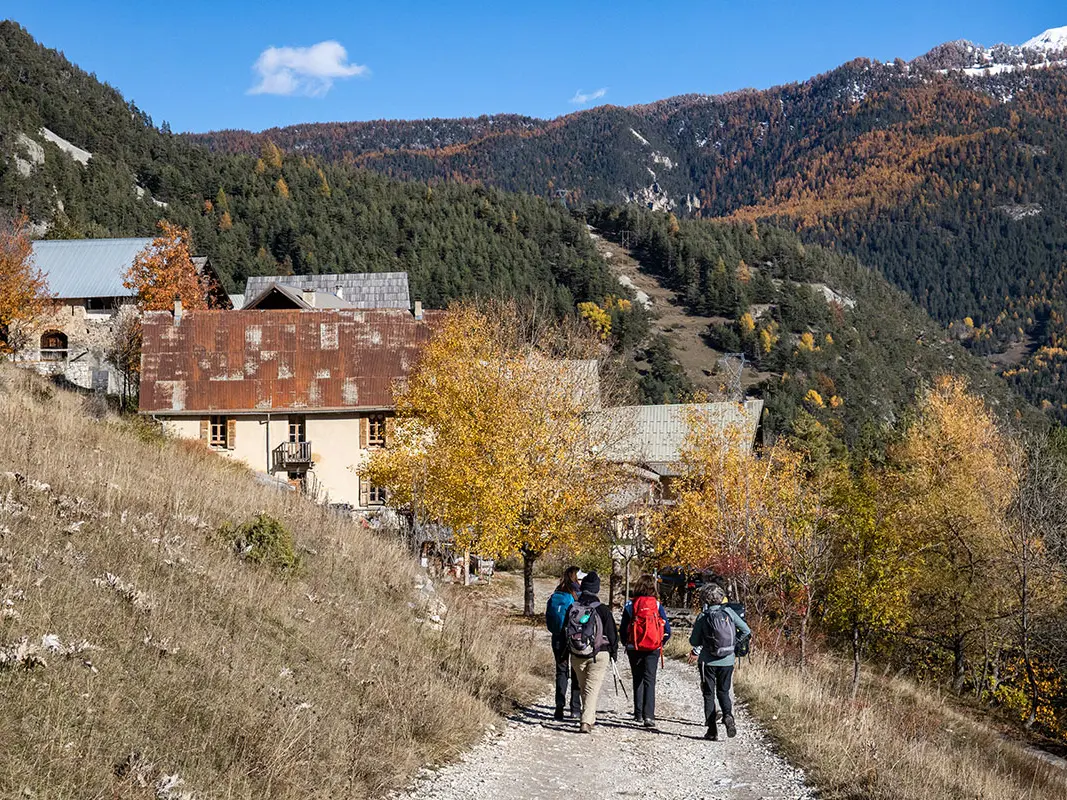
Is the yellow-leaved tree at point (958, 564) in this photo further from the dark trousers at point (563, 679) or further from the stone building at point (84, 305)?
the stone building at point (84, 305)

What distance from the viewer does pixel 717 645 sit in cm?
952

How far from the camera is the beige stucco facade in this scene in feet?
118

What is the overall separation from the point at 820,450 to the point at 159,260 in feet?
140

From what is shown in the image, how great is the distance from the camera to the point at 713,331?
13212 cm

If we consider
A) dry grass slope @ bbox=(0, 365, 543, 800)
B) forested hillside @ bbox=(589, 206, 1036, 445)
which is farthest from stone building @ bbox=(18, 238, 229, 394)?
forested hillside @ bbox=(589, 206, 1036, 445)

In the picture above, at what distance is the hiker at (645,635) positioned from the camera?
→ 32.3 ft

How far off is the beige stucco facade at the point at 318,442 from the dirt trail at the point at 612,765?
2690 cm

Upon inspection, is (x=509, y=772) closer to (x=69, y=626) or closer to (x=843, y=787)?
(x=843, y=787)

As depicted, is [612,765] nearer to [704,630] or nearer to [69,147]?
[704,630]

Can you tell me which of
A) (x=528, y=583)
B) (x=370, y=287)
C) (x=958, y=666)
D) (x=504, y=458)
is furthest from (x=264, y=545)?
(x=370, y=287)

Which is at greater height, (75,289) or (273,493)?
(75,289)

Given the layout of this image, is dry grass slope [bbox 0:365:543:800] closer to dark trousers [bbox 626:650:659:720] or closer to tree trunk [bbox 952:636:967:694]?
dark trousers [bbox 626:650:659:720]

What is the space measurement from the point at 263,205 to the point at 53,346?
9031 cm

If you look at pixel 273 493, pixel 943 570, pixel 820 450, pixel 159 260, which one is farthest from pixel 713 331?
pixel 273 493
